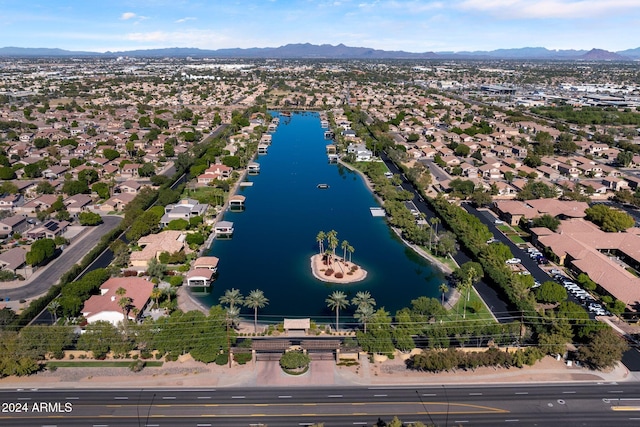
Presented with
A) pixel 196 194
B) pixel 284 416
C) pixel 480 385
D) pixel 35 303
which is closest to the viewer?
pixel 284 416

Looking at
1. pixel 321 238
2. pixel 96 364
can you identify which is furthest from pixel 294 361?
pixel 321 238

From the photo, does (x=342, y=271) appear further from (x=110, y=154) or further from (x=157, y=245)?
(x=110, y=154)

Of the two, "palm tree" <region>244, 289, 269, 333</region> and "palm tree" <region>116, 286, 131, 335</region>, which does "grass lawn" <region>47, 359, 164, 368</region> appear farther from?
"palm tree" <region>244, 289, 269, 333</region>

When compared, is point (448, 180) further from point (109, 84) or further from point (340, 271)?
point (109, 84)

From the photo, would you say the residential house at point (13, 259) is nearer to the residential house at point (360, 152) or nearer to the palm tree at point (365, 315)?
the palm tree at point (365, 315)

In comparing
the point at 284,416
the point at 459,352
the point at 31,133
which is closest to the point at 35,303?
the point at 284,416

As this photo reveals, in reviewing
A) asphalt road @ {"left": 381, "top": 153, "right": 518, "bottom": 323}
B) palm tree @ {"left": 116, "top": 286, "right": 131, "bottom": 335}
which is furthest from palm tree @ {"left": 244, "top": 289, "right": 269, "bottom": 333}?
asphalt road @ {"left": 381, "top": 153, "right": 518, "bottom": 323}
